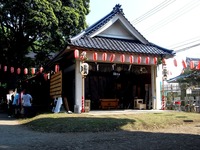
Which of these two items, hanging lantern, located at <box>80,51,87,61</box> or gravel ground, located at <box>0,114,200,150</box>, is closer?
gravel ground, located at <box>0,114,200,150</box>

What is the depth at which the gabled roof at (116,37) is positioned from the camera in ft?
53.1

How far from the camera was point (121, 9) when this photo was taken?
1767cm

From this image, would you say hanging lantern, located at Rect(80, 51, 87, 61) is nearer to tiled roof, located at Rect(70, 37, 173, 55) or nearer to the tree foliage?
tiled roof, located at Rect(70, 37, 173, 55)

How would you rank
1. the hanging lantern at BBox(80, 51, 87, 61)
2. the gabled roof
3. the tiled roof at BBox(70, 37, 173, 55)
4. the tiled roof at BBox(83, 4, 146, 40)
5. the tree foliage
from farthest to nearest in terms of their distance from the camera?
the tree foliage, the tiled roof at BBox(83, 4, 146, 40), the gabled roof, the tiled roof at BBox(70, 37, 173, 55), the hanging lantern at BBox(80, 51, 87, 61)

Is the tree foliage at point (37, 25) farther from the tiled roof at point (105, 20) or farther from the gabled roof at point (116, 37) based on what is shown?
the gabled roof at point (116, 37)

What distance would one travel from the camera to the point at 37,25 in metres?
21.2

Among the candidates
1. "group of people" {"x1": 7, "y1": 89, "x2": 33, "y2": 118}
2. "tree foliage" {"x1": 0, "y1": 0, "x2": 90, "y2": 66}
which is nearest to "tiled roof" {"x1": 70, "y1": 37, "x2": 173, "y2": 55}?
"group of people" {"x1": 7, "y1": 89, "x2": 33, "y2": 118}

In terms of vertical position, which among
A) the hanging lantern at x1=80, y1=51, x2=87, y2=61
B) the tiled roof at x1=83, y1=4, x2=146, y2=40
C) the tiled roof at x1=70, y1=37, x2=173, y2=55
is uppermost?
the tiled roof at x1=83, y1=4, x2=146, y2=40

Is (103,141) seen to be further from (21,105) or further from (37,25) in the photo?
(37,25)

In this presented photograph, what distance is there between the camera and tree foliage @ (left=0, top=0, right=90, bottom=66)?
21.2 metres

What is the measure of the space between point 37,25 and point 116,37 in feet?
23.3

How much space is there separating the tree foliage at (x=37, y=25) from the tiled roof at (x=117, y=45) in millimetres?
6524

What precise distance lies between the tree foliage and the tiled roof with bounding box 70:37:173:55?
21.4 feet

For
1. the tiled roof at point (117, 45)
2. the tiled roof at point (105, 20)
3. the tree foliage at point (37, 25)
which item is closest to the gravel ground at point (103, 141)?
the tiled roof at point (117, 45)
